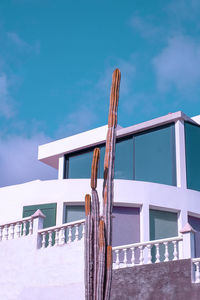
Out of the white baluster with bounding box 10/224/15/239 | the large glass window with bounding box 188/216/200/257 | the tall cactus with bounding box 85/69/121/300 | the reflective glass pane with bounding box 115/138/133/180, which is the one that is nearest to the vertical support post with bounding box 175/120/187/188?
the large glass window with bounding box 188/216/200/257

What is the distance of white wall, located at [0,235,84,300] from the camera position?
15922 millimetres

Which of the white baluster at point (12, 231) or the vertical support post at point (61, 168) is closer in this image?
the white baluster at point (12, 231)

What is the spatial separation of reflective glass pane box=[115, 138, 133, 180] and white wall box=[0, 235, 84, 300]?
23.6 feet

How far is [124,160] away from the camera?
A: 23.8 meters

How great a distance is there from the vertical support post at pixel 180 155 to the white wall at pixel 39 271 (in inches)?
276

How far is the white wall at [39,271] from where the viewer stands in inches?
627

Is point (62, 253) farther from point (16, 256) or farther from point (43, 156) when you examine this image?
point (43, 156)

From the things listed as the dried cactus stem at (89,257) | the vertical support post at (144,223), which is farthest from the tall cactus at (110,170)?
the vertical support post at (144,223)

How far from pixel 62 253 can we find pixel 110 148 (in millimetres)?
4345

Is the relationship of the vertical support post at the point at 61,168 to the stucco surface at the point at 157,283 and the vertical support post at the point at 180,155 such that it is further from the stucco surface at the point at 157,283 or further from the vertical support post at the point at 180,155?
the stucco surface at the point at 157,283

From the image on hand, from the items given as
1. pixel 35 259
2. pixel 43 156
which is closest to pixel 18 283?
pixel 35 259

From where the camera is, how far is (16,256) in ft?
57.3

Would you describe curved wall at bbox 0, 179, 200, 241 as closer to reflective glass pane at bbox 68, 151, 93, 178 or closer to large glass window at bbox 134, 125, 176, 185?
large glass window at bbox 134, 125, 176, 185

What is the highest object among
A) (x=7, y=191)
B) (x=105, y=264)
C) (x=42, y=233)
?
(x=7, y=191)
